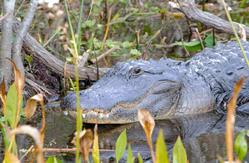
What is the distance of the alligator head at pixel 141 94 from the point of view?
15.4 ft

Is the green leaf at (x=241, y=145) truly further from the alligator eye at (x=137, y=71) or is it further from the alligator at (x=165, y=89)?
the alligator eye at (x=137, y=71)

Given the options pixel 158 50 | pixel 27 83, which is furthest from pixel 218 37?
pixel 27 83

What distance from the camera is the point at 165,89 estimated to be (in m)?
5.11

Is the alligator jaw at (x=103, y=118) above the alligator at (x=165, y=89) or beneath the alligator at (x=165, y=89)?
beneath

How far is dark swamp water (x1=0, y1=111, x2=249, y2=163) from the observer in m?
3.67

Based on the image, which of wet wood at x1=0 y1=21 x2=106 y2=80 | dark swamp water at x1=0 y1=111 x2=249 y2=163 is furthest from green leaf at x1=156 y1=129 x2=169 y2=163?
wet wood at x1=0 y1=21 x2=106 y2=80

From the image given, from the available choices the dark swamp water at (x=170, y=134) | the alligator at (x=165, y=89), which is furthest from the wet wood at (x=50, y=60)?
the dark swamp water at (x=170, y=134)

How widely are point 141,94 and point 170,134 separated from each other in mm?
729

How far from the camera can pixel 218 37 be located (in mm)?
7141

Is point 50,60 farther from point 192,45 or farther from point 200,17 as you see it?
point 192,45

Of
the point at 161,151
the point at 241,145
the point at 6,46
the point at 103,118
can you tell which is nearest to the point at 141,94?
the point at 103,118

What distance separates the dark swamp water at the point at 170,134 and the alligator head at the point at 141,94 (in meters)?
0.10

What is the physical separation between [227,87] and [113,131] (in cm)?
116

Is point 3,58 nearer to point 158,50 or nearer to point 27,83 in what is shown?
point 27,83
